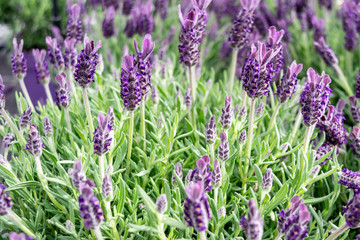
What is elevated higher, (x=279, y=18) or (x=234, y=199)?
(x=279, y=18)

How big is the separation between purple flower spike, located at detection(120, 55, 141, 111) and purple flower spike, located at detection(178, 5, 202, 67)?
29 centimetres

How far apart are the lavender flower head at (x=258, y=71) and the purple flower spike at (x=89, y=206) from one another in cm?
Result: 55

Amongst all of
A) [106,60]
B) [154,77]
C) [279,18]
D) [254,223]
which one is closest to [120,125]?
[154,77]

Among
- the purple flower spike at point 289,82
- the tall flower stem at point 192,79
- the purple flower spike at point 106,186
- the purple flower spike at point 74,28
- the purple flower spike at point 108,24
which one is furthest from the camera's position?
the purple flower spike at point 108,24

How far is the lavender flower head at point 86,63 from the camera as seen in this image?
45.9 inches

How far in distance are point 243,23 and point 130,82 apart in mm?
679

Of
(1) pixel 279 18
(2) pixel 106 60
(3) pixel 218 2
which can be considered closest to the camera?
(2) pixel 106 60

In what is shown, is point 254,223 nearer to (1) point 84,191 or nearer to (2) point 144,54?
(1) point 84,191

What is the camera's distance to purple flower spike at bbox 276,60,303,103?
129 cm

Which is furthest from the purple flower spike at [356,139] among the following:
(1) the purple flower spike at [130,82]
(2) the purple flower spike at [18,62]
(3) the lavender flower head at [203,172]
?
(2) the purple flower spike at [18,62]

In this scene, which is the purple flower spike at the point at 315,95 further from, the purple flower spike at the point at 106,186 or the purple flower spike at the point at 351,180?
the purple flower spike at the point at 106,186

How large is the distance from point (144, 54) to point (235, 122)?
0.50 m

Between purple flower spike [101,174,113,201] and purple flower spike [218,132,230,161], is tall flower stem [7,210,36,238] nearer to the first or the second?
purple flower spike [101,174,113,201]

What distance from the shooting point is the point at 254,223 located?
0.85 m
